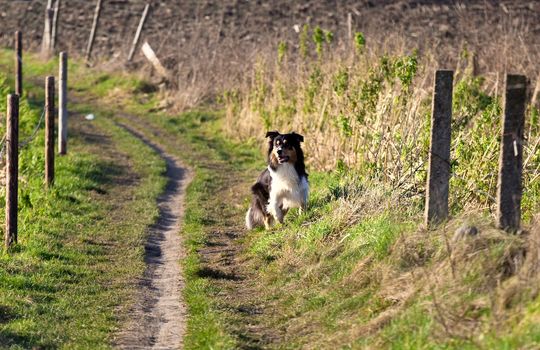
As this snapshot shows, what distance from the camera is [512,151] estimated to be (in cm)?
836

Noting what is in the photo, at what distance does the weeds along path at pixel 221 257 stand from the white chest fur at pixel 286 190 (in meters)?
0.65

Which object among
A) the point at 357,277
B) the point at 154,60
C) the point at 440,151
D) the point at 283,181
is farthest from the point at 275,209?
the point at 154,60

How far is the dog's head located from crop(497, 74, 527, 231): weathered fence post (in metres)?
4.80

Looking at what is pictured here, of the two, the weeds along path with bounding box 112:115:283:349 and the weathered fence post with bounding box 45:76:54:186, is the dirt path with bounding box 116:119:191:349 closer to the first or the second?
the weeds along path with bounding box 112:115:283:349

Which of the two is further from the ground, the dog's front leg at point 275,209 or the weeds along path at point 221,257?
the dog's front leg at point 275,209

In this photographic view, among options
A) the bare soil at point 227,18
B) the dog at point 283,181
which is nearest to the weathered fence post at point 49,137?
the dog at point 283,181

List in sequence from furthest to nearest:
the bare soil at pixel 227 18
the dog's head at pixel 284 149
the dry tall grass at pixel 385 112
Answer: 1. the bare soil at pixel 227 18
2. the dog's head at pixel 284 149
3. the dry tall grass at pixel 385 112

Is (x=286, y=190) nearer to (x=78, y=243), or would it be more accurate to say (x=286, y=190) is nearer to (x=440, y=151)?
(x=78, y=243)

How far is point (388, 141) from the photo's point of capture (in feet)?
40.8

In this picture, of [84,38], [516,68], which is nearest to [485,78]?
[516,68]

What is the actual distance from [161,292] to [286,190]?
3032 millimetres

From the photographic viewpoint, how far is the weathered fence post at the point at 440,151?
9172 mm

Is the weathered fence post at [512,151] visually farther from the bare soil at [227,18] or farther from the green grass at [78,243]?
the bare soil at [227,18]

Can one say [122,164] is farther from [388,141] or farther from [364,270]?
[364,270]
